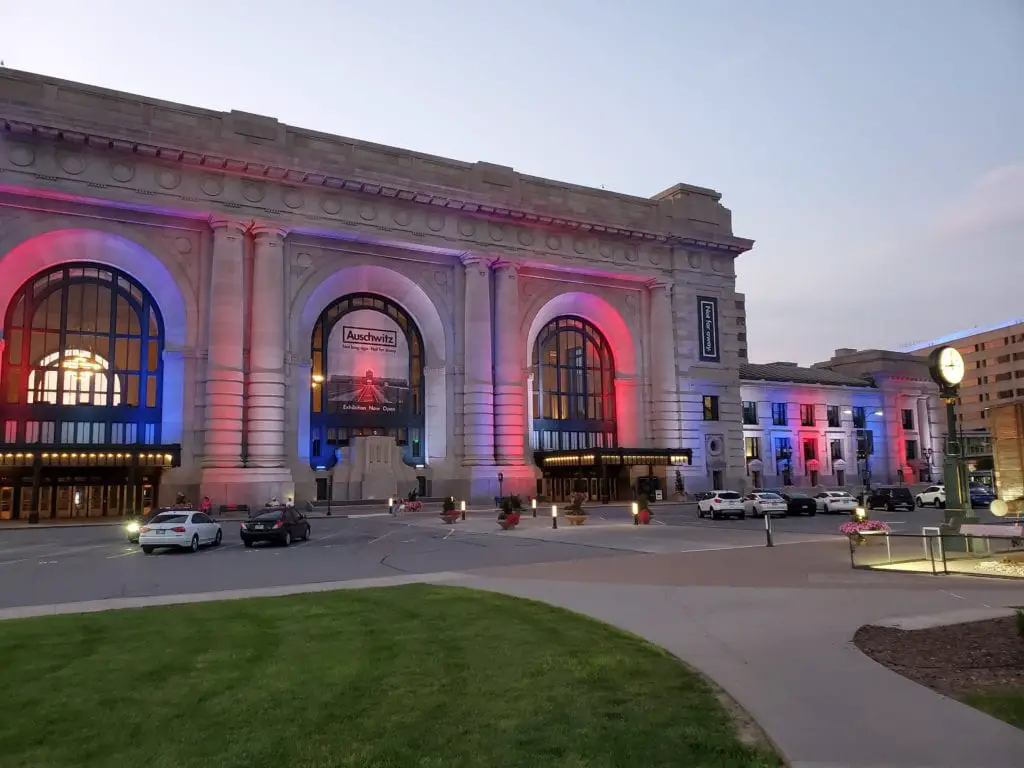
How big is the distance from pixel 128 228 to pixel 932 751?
5589cm

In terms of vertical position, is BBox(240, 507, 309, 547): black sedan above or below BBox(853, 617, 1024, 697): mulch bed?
above

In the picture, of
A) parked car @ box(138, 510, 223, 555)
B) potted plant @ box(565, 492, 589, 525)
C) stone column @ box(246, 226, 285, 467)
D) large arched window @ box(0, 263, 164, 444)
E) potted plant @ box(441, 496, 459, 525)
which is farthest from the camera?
stone column @ box(246, 226, 285, 467)

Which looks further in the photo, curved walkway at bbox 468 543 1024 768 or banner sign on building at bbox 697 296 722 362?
banner sign on building at bbox 697 296 722 362

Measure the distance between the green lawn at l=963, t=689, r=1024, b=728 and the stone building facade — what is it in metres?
48.3

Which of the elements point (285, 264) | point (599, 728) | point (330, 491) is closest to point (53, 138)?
point (285, 264)

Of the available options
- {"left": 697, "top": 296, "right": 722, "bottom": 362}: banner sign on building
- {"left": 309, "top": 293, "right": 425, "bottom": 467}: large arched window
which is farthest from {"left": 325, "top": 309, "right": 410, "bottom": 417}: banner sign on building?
{"left": 697, "top": 296, "right": 722, "bottom": 362}: banner sign on building

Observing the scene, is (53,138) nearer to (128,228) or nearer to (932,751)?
(128,228)

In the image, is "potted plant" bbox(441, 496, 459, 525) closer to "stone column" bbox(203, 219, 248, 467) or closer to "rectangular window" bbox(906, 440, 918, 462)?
"stone column" bbox(203, 219, 248, 467)

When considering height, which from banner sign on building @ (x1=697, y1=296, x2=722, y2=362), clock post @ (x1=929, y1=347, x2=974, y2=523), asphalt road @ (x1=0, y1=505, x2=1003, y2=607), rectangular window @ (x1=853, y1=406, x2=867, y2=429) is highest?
banner sign on building @ (x1=697, y1=296, x2=722, y2=362)

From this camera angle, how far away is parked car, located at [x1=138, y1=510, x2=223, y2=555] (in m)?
25.8

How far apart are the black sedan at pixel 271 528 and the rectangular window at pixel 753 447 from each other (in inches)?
2438

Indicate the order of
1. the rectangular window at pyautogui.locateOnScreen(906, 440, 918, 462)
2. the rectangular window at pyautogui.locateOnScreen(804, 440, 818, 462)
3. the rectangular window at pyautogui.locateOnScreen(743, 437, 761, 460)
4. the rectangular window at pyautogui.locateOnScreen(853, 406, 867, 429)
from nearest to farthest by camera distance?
1. the rectangular window at pyautogui.locateOnScreen(743, 437, 761, 460)
2. the rectangular window at pyautogui.locateOnScreen(804, 440, 818, 462)
3. the rectangular window at pyautogui.locateOnScreen(853, 406, 867, 429)
4. the rectangular window at pyautogui.locateOnScreen(906, 440, 918, 462)

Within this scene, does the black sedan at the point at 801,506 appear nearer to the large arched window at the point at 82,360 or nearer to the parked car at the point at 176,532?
the parked car at the point at 176,532

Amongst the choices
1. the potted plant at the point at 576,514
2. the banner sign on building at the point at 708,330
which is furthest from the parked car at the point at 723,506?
the banner sign on building at the point at 708,330
